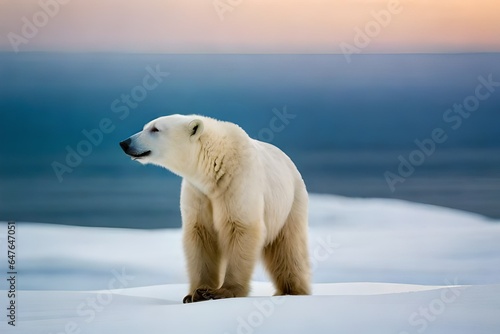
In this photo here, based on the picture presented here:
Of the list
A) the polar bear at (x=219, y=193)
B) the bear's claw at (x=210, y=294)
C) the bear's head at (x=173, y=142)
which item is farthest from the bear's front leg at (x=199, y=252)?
the bear's head at (x=173, y=142)

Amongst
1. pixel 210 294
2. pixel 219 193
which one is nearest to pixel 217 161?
pixel 219 193

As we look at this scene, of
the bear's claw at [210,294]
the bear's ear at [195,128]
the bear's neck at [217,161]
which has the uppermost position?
the bear's ear at [195,128]

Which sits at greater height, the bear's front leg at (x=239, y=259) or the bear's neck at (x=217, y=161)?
the bear's neck at (x=217, y=161)

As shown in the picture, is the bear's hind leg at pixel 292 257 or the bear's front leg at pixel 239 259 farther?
the bear's hind leg at pixel 292 257

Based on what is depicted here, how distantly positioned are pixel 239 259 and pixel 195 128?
69 centimetres

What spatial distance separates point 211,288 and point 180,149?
0.70 meters

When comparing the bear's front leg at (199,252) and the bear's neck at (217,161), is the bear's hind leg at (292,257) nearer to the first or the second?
the bear's front leg at (199,252)

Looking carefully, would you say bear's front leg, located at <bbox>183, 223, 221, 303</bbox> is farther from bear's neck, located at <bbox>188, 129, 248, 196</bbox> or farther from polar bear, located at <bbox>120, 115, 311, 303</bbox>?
bear's neck, located at <bbox>188, 129, 248, 196</bbox>

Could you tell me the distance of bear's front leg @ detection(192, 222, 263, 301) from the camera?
3.71m

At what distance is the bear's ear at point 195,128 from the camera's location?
3.83 metres

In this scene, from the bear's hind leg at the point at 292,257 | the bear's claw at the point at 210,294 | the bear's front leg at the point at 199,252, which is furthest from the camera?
the bear's hind leg at the point at 292,257

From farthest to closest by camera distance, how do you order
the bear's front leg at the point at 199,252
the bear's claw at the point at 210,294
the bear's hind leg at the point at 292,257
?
the bear's hind leg at the point at 292,257 < the bear's front leg at the point at 199,252 < the bear's claw at the point at 210,294

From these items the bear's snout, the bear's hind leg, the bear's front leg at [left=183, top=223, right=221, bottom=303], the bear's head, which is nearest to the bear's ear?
the bear's head

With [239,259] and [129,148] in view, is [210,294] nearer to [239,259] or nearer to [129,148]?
[239,259]
